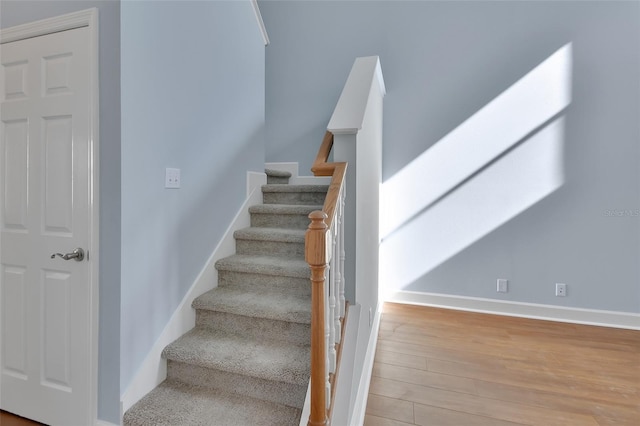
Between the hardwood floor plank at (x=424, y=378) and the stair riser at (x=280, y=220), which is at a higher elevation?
the stair riser at (x=280, y=220)

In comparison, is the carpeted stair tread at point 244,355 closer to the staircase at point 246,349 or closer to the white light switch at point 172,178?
the staircase at point 246,349

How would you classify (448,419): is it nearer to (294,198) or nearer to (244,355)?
(244,355)

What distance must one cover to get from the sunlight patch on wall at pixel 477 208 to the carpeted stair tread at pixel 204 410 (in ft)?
7.55

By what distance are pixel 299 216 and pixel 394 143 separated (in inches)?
67.9

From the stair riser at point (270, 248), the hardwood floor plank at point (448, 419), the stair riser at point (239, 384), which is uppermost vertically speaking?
the stair riser at point (270, 248)

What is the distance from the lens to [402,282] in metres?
Answer: 3.50

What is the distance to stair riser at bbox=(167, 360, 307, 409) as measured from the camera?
149cm

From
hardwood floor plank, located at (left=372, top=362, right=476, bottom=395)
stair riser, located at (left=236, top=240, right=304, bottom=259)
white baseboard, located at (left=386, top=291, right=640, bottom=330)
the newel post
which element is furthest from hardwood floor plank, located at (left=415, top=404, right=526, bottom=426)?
white baseboard, located at (left=386, top=291, right=640, bottom=330)

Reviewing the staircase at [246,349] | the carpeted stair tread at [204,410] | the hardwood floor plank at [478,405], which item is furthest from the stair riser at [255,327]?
the hardwood floor plank at [478,405]

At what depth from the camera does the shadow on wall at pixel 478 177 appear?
120 inches

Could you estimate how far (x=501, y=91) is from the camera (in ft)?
10.4
